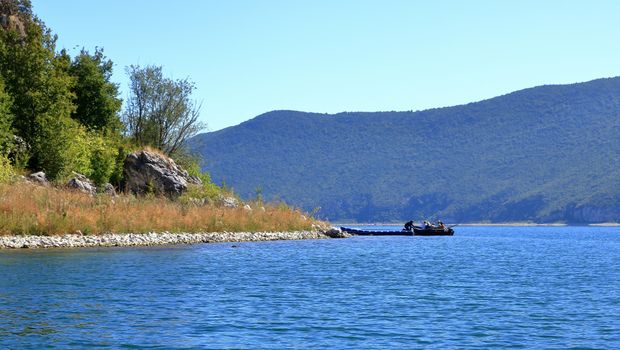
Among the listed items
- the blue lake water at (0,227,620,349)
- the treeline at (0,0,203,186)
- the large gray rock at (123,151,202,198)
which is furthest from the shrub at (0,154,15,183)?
the large gray rock at (123,151,202,198)

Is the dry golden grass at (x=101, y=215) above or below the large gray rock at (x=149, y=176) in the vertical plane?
below

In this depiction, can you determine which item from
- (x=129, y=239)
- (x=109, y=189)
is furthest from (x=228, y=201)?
(x=129, y=239)

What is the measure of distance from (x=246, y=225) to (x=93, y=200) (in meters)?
17.6

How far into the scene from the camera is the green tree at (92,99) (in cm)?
7781

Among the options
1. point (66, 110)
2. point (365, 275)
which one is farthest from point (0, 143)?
point (365, 275)

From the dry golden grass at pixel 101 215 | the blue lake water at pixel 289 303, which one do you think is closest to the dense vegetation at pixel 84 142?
the dry golden grass at pixel 101 215

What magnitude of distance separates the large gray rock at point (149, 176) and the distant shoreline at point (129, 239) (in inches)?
304

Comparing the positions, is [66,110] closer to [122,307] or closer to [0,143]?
[0,143]

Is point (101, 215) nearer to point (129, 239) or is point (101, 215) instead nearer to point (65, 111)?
point (129, 239)

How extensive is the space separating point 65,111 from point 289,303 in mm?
47232

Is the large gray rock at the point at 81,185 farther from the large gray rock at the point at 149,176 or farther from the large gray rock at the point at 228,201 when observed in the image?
the large gray rock at the point at 228,201

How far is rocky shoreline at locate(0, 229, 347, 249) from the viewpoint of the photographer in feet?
166

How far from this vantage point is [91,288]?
3188 centimetres

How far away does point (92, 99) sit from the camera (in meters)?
78.2
